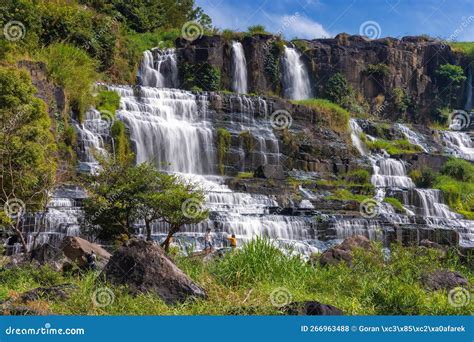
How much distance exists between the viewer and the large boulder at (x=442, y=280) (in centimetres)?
1082

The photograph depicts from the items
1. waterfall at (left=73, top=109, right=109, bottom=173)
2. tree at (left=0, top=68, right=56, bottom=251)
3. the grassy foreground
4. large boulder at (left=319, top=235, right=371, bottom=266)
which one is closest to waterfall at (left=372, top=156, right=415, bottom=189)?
waterfall at (left=73, top=109, right=109, bottom=173)

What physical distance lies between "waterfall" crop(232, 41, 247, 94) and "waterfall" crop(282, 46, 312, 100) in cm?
326

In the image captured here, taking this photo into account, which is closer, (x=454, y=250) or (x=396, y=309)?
(x=396, y=309)

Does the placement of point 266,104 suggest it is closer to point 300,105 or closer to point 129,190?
point 300,105

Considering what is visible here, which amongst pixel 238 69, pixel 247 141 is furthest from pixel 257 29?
pixel 247 141

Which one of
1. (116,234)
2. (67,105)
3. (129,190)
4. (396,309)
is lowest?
(396,309)

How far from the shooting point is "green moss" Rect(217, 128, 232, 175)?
1198 inches

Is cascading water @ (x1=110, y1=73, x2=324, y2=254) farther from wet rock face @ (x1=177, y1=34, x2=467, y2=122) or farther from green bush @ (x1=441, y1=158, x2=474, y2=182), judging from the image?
green bush @ (x1=441, y1=158, x2=474, y2=182)

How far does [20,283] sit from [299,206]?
1520 cm

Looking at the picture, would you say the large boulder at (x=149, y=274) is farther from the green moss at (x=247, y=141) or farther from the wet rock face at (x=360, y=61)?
the wet rock face at (x=360, y=61)

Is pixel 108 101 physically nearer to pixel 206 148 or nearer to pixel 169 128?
pixel 169 128

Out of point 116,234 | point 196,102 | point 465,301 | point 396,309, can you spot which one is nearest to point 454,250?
point 465,301

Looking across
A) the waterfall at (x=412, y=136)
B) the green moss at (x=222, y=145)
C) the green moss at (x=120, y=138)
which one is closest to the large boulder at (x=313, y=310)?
the green moss at (x=120, y=138)

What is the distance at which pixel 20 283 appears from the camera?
35.5ft
